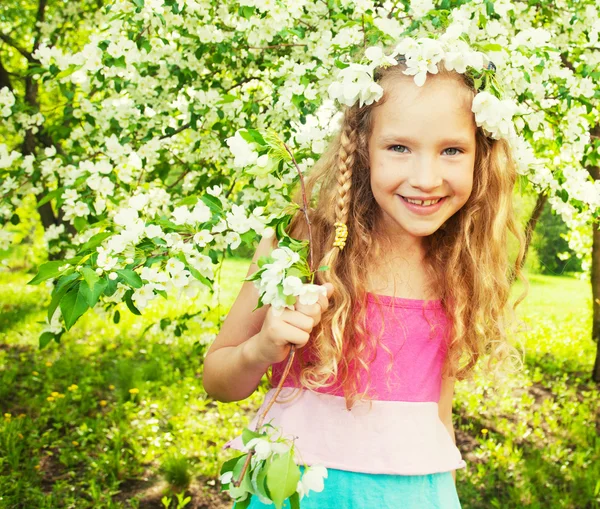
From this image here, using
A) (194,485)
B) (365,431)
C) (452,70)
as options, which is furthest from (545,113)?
(194,485)

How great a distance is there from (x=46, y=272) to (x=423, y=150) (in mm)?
818

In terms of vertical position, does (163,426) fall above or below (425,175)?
below

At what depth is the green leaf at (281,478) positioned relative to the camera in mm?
900

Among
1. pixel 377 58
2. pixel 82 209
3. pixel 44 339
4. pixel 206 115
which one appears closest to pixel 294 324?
pixel 377 58

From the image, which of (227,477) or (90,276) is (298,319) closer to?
(227,477)

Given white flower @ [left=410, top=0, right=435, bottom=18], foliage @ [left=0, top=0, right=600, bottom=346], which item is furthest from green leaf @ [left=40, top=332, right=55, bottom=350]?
white flower @ [left=410, top=0, right=435, bottom=18]

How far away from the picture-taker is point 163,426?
3590 mm

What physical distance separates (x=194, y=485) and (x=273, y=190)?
1883 millimetres

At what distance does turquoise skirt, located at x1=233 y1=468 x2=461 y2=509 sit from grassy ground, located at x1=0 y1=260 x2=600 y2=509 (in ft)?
2.41

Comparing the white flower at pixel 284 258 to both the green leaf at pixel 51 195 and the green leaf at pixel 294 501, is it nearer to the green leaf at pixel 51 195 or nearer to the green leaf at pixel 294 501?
the green leaf at pixel 294 501

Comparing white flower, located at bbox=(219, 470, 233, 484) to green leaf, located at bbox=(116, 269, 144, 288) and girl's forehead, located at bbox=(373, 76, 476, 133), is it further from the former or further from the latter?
girl's forehead, located at bbox=(373, 76, 476, 133)

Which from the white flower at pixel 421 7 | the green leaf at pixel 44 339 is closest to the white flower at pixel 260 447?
the green leaf at pixel 44 339

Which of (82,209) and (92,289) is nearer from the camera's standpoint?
(92,289)

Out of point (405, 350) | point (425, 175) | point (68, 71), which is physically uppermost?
point (68, 71)
